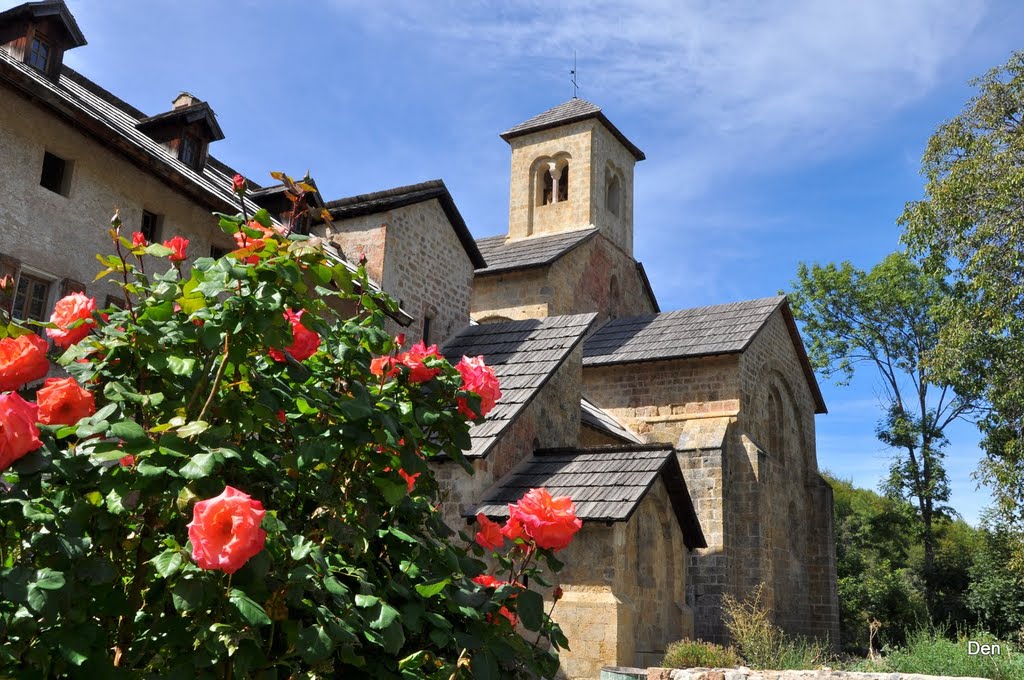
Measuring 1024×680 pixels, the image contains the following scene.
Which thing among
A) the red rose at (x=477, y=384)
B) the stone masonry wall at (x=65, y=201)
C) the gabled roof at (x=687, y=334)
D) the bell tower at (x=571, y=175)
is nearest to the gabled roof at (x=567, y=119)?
the bell tower at (x=571, y=175)

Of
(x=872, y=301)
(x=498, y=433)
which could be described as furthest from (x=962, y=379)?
(x=872, y=301)

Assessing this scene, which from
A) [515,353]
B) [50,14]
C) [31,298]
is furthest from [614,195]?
[31,298]

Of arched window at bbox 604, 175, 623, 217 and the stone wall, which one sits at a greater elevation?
arched window at bbox 604, 175, 623, 217

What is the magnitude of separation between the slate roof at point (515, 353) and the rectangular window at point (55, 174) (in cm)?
599

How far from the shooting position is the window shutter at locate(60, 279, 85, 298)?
9648 mm

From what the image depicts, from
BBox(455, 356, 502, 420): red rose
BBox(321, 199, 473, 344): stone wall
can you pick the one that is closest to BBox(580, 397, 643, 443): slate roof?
BBox(321, 199, 473, 344): stone wall

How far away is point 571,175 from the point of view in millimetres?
25688

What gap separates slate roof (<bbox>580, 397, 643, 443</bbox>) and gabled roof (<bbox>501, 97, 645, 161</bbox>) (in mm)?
9705

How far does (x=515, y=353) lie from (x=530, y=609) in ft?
35.2

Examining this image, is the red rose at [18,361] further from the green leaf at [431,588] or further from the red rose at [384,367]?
the green leaf at [431,588]

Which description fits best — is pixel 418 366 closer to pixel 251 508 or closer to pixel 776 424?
pixel 251 508

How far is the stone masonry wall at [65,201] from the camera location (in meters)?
9.38

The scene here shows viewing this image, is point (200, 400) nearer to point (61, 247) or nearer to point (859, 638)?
point (61, 247)

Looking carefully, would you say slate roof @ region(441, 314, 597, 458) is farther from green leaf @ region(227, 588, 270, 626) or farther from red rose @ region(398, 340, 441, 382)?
green leaf @ region(227, 588, 270, 626)
